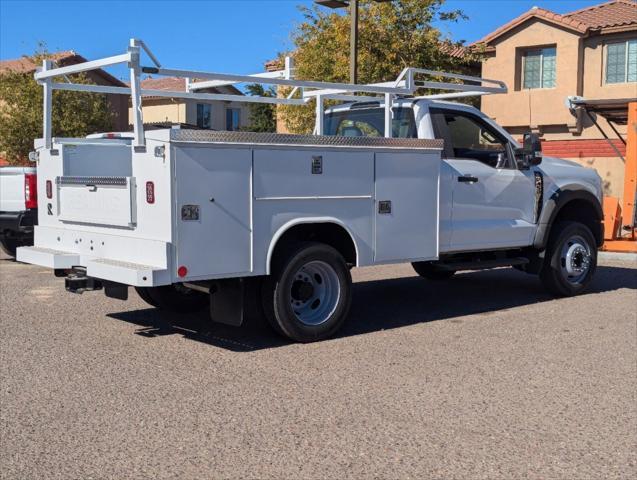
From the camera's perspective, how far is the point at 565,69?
1064 inches

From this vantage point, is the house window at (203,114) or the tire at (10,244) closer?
the tire at (10,244)

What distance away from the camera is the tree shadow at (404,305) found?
784 centimetres

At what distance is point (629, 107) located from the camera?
14273 millimetres

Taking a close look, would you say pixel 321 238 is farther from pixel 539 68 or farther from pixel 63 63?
pixel 63 63

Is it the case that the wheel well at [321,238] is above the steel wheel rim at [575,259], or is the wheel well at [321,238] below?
above

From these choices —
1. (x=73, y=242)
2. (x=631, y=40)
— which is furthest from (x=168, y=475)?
(x=631, y=40)

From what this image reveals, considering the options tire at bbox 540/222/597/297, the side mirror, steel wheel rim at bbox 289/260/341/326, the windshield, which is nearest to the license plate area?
steel wheel rim at bbox 289/260/341/326

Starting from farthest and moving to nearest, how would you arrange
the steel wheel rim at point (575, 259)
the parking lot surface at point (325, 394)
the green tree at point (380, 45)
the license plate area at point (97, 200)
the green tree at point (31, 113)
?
the green tree at point (31, 113)
the green tree at point (380, 45)
the steel wheel rim at point (575, 259)
the license plate area at point (97, 200)
the parking lot surface at point (325, 394)

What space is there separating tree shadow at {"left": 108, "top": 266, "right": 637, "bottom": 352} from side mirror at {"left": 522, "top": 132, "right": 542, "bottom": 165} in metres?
1.73

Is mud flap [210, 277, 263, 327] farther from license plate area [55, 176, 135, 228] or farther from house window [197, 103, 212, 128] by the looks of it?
house window [197, 103, 212, 128]

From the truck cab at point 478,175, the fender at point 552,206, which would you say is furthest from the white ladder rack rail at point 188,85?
the fender at point 552,206

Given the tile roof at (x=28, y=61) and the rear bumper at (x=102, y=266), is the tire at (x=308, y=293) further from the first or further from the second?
the tile roof at (x=28, y=61)

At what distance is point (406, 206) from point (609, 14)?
22.8 metres

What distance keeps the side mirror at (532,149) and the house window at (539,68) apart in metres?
19.8
